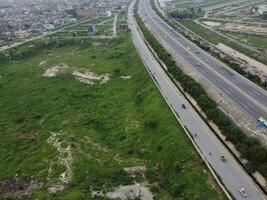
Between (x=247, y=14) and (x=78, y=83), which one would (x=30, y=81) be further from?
(x=247, y=14)

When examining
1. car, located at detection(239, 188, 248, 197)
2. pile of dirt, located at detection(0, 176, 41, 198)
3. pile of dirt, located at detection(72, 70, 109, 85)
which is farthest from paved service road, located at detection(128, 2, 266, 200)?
pile of dirt, located at detection(0, 176, 41, 198)

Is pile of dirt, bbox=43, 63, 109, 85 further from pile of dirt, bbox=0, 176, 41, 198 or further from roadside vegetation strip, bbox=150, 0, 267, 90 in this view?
pile of dirt, bbox=0, 176, 41, 198

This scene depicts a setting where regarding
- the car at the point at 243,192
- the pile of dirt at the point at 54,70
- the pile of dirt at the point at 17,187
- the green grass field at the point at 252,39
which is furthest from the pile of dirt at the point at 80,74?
the car at the point at 243,192

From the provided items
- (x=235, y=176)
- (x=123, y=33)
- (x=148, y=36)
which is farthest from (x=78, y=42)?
(x=235, y=176)

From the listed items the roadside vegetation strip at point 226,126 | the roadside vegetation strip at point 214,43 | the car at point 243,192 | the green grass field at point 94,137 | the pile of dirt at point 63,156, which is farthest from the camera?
the roadside vegetation strip at point 214,43

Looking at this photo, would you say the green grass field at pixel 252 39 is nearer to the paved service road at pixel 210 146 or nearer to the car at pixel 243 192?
the paved service road at pixel 210 146

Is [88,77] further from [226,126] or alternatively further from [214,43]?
[226,126]
